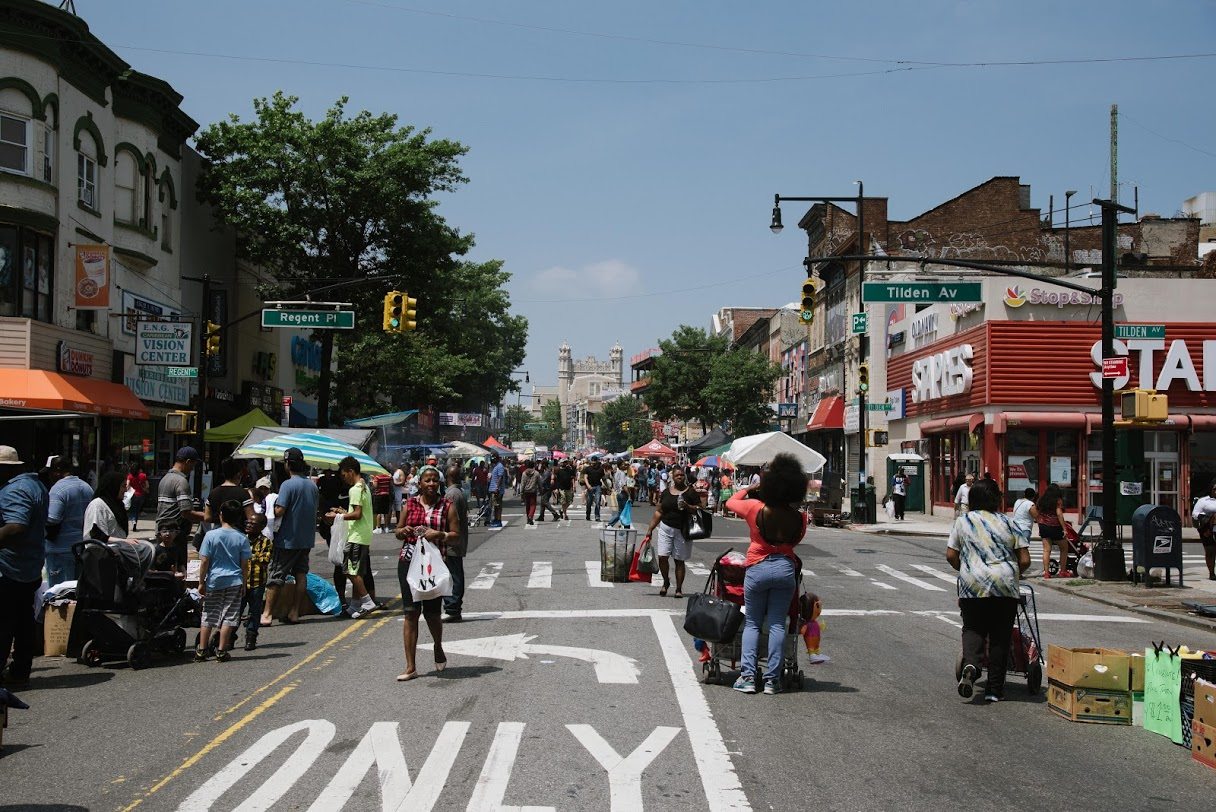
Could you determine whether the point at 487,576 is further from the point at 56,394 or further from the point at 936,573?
the point at 56,394

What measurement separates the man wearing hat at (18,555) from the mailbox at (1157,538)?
16.2 m

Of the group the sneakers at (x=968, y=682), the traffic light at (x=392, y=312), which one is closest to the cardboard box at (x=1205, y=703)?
the sneakers at (x=968, y=682)

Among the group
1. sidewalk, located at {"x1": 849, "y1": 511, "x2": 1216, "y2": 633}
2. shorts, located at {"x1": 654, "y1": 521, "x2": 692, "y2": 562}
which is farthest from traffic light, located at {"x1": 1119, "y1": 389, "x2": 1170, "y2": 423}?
shorts, located at {"x1": 654, "y1": 521, "x2": 692, "y2": 562}

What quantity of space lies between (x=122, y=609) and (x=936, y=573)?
14.7 meters

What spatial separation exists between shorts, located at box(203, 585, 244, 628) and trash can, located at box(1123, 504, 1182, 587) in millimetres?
14443

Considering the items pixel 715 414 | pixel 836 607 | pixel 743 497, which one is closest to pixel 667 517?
pixel 836 607

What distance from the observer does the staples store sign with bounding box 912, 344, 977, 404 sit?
37031mm

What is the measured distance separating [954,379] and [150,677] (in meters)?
32.8

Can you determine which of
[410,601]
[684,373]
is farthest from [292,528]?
[684,373]

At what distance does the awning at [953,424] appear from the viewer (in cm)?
3594

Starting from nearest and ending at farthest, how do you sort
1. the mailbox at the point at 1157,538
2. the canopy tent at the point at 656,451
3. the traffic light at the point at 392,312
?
the mailbox at the point at 1157,538, the traffic light at the point at 392,312, the canopy tent at the point at 656,451

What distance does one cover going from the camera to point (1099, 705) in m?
8.37

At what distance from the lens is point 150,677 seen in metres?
9.91

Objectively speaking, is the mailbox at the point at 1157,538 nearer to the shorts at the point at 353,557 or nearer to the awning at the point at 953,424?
the shorts at the point at 353,557
